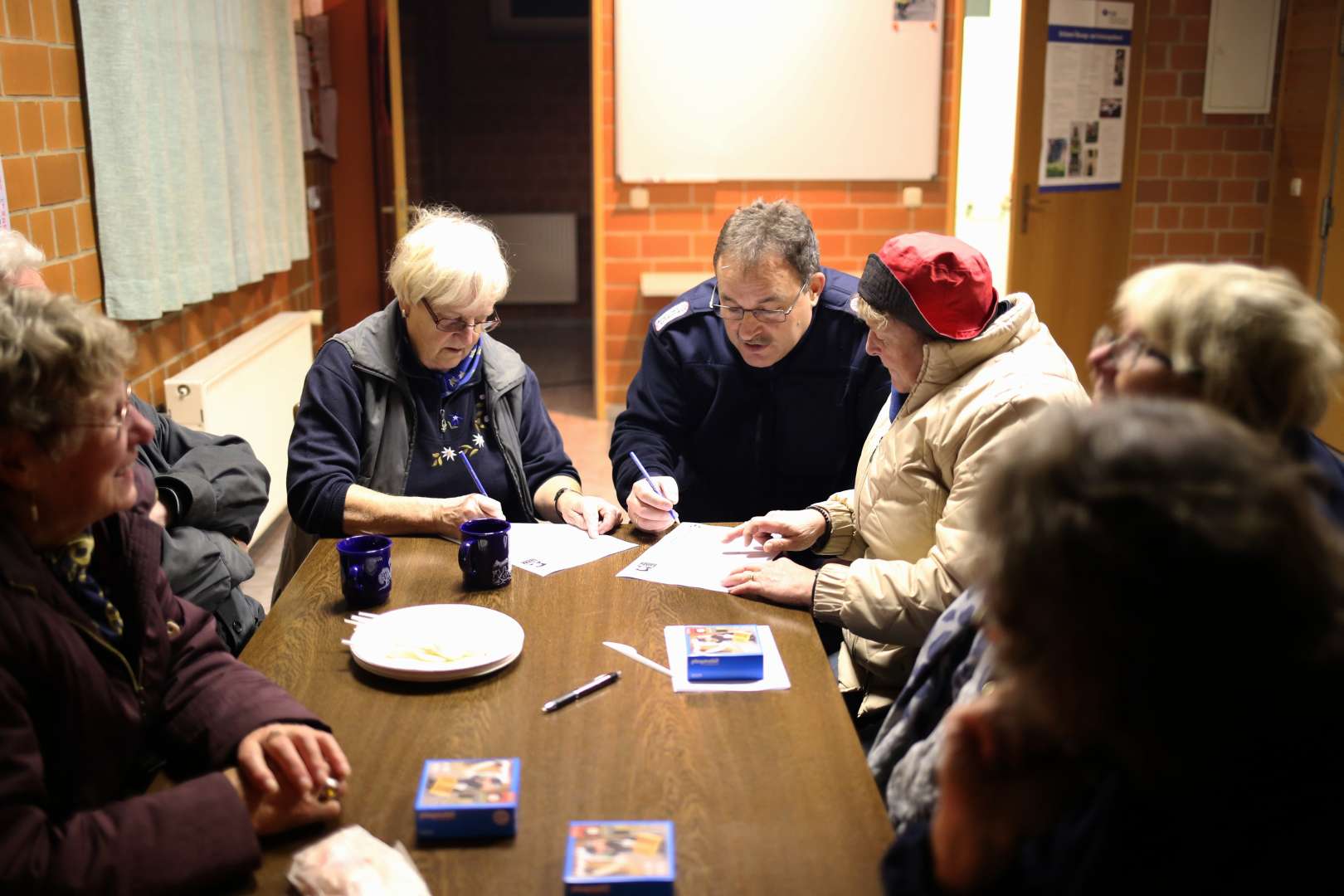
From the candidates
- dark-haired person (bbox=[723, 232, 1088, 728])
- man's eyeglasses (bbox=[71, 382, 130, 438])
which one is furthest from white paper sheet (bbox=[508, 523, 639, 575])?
man's eyeglasses (bbox=[71, 382, 130, 438])

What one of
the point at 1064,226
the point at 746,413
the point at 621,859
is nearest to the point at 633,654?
the point at 621,859

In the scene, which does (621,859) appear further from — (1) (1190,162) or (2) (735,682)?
(1) (1190,162)

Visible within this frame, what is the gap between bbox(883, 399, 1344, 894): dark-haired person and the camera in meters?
0.71

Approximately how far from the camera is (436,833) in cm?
117

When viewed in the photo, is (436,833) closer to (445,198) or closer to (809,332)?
(809,332)

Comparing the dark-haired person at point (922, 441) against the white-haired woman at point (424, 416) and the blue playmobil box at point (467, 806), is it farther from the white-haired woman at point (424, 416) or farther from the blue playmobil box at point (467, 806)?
the blue playmobil box at point (467, 806)

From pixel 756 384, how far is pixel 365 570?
1123 mm

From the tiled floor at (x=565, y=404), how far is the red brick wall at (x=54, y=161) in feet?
2.55

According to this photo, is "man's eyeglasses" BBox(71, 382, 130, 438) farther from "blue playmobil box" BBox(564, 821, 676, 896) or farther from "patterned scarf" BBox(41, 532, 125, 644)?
"blue playmobil box" BBox(564, 821, 676, 896)

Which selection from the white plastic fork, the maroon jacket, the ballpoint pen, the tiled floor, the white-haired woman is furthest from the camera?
the tiled floor

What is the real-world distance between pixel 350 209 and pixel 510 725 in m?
4.89

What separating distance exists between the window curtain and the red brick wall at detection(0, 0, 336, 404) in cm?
4

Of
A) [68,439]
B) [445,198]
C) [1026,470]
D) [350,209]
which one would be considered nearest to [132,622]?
[68,439]

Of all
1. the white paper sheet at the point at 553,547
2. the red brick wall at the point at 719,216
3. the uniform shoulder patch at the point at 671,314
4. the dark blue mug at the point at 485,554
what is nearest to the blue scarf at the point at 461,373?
the white paper sheet at the point at 553,547
